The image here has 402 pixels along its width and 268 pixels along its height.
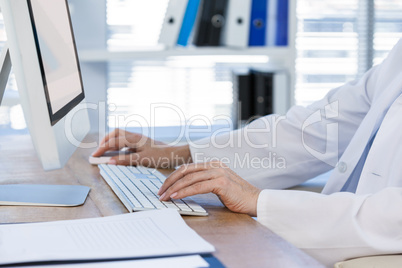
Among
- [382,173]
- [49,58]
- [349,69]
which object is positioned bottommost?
[349,69]

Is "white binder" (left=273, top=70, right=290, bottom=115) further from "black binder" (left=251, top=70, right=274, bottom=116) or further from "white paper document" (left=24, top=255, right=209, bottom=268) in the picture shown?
"white paper document" (left=24, top=255, right=209, bottom=268)

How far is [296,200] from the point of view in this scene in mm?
963

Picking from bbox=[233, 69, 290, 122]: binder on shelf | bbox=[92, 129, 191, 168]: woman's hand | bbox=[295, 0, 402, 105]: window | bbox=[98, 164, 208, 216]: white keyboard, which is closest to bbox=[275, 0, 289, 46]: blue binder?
bbox=[233, 69, 290, 122]: binder on shelf

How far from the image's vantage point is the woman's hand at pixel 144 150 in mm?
1406

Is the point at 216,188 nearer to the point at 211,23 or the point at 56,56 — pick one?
the point at 56,56

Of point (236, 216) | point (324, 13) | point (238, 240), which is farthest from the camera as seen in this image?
point (324, 13)

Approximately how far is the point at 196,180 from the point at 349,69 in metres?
2.48

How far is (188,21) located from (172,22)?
0.26 feet

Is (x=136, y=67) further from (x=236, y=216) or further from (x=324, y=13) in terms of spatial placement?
(x=236, y=216)

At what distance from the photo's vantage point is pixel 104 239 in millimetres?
779

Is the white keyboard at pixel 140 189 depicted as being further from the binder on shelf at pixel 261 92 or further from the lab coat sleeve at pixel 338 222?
the binder on shelf at pixel 261 92

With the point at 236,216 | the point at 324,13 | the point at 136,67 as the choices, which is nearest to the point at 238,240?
the point at 236,216

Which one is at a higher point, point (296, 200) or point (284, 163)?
point (296, 200)

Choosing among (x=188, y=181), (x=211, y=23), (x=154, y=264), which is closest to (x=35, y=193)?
(x=188, y=181)
